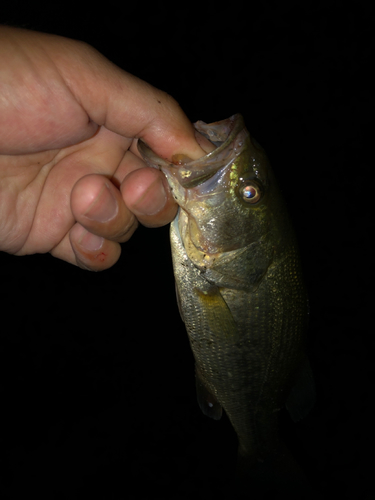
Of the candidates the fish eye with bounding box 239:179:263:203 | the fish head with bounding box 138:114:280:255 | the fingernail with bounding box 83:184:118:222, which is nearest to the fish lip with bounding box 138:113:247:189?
the fish head with bounding box 138:114:280:255

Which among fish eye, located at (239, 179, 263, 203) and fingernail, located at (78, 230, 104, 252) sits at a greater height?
fish eye, located at (239, 179, 263, 203)

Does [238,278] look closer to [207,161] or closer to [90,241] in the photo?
[207,161]

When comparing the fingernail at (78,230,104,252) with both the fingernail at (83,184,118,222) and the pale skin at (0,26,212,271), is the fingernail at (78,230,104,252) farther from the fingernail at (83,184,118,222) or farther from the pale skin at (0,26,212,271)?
the fingernail at (83,184,118,222)

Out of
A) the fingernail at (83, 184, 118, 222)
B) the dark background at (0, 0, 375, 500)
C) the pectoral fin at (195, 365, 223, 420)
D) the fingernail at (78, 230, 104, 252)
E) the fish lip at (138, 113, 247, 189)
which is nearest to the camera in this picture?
the fish lip at (138, 113, 247, 189)

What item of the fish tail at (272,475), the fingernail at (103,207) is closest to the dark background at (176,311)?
the fish tail at (272,475)

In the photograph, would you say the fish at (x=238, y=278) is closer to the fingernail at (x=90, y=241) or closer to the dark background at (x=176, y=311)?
the fingernail at (x=90, y=241)

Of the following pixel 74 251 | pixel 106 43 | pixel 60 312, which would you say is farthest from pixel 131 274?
pixel 106 43
